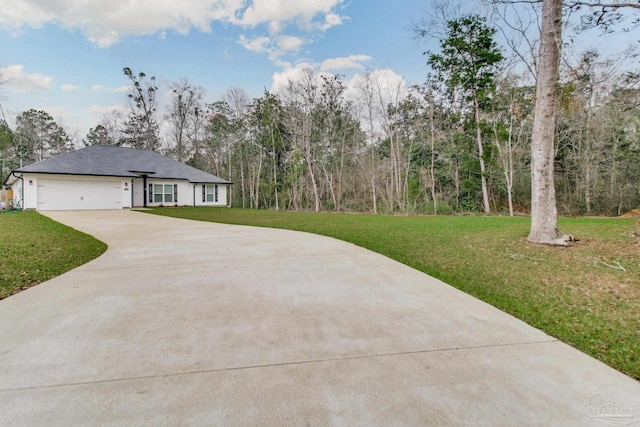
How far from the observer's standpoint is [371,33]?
48.0 ft

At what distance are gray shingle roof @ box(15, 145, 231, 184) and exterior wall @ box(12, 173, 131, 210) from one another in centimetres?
33

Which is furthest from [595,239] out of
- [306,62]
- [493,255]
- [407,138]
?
A: [306,62]

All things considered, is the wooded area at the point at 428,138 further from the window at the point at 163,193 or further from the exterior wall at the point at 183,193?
the window at the point at 163,193

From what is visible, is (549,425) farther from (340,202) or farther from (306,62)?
(306,62)

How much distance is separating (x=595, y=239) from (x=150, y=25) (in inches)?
741

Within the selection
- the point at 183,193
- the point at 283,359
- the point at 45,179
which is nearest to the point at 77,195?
the point at 45,179

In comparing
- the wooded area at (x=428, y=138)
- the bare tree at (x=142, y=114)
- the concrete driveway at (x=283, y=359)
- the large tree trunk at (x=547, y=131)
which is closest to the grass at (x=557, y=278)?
the concrete driveway at (x=283, y=359)

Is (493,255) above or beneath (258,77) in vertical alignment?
beneath

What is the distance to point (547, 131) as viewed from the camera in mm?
5691

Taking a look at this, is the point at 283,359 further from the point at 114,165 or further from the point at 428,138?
the point at 114,165

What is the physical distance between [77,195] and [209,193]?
25.8ft

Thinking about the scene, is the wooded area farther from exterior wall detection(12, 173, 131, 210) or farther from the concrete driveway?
exterior wall detection(12, 173, 131, 210)

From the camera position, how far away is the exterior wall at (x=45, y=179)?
16.5 metres

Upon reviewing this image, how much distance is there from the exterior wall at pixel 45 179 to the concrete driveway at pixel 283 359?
17764 millimetres
